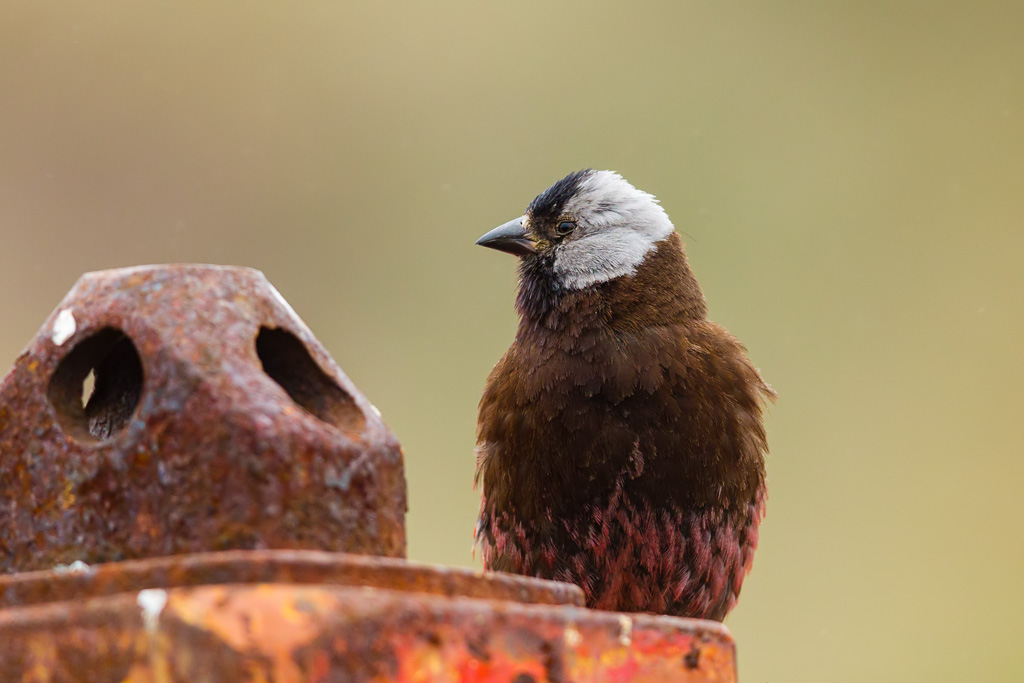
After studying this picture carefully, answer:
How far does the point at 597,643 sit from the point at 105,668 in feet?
1.00

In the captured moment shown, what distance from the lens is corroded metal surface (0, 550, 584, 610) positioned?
683 mm

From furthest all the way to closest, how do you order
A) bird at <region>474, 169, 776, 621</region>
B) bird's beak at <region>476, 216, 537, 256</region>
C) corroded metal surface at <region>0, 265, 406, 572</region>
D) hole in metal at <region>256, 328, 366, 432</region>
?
bird's beak at <region>476, 216, 537, 256</region>, bird at <region>474, 169, 776, 621</region>, hole in metal at <region>256, 328, 366, 432</region>, corroded metal surface at <region>0, 265, 406, 572</region>

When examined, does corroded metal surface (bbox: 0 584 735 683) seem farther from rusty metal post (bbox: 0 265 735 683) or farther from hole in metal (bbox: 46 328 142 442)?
hole in metal (bbox: 46 328 142 442)

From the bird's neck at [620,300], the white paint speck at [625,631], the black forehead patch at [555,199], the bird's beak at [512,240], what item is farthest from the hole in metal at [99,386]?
the black forehead patch at [555,199]

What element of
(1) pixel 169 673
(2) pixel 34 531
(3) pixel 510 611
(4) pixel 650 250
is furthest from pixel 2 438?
(4) pixel 650 250

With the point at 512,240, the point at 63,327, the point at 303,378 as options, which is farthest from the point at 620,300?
the point at 63,327

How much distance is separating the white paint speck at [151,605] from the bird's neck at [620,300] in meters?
2.60

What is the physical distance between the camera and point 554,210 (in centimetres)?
395

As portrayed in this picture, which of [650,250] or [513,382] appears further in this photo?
[650,250]

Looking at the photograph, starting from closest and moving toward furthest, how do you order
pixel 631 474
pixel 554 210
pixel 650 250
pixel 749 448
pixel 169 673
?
pixel 169 673
pixel 631 474
pixel 749 448
pixel 650 250
pixel 554 210

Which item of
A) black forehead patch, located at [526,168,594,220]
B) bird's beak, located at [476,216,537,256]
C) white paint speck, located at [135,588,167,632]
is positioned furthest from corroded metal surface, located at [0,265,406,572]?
black forehead patch, located at [526,168,594,220]

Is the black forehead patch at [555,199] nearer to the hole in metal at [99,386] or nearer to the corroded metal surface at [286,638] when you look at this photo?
the hole in metal at [99,386]

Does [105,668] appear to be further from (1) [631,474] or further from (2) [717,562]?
(2) [717,562]

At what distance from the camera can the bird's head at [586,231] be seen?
356cm
